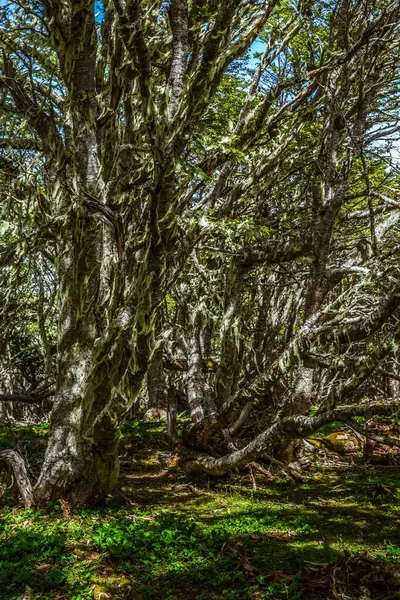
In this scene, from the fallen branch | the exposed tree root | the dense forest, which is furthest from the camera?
the exposed tree root

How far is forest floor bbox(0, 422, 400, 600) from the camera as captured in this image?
3.97m

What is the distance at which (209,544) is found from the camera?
16.2ft

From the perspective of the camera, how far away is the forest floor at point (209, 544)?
156 inches

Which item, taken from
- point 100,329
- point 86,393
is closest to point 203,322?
point 100,329

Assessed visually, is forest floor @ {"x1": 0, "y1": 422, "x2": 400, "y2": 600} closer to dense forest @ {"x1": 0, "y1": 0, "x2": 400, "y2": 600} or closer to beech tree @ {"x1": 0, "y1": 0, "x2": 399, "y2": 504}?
dense forest @ {"x1": 0, "y1": 0, "x2": 400, "y2": 600}

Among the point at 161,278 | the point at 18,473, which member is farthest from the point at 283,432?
the point at 18,473

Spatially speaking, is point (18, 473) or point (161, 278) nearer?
point (161, 278)

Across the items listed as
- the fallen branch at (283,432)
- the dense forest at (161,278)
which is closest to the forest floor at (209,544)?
the dense forest at (161,278)

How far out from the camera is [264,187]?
8.59 m

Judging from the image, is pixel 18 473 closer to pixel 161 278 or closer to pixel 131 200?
pixel 161 278

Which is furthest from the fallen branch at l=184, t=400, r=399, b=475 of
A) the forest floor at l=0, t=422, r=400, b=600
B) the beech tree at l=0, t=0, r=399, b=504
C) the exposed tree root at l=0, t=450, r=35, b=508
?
the exposed tree root at l=0, t=450, r=35, b=508

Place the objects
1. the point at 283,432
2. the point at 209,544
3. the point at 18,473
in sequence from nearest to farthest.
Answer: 1. the point at 209,544
2. the point at 18,473
3. the point at 283,432

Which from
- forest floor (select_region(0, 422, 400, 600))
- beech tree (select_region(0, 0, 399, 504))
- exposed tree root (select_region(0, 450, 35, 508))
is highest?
beech tree (select_region(0, 0, 399, 504))

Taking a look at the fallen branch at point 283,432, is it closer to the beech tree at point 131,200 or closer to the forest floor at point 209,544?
the beech tree at point 131,200
